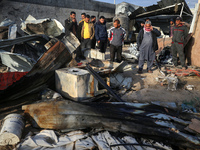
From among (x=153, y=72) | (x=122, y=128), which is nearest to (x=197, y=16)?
(x=153, y=72)

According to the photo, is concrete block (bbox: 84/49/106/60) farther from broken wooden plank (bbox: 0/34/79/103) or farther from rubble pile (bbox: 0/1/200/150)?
broken wooden plank (bbox: 0/34/79/103)

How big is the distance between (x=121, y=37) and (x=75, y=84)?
338 cm

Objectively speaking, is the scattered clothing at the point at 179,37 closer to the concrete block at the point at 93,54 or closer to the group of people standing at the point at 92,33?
the group of people standing at the point at 92,33

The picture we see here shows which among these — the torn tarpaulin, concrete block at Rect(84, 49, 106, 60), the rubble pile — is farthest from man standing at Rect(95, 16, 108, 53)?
the rubble pile

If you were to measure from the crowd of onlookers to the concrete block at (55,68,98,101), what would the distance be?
9.06ft

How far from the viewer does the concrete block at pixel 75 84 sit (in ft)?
10.1

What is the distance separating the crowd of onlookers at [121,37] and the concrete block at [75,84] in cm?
276

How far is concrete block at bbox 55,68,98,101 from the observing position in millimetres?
3090

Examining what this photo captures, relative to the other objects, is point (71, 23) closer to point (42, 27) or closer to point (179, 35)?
point (42, 27)

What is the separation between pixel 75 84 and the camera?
3074 millimetres

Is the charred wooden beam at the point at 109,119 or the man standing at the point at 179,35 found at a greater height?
the man standing at the point at 179,35

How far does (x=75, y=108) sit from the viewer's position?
2.56 meters

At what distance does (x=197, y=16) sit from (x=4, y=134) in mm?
7637

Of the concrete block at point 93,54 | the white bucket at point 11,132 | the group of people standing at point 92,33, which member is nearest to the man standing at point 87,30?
the group of people standing at point 92,33
